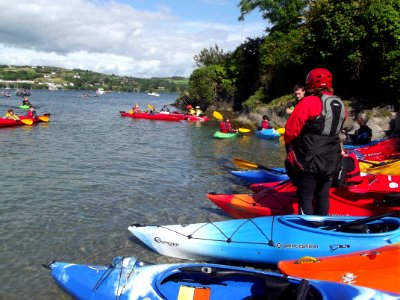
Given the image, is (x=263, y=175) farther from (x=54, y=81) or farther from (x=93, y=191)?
(x=54, y=81)

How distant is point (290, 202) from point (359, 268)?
2.39 meters

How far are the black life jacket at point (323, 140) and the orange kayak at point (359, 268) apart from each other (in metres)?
1.08

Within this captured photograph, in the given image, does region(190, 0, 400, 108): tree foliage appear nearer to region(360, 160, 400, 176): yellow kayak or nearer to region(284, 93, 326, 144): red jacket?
region(360, 160, 400, 176): yellow kayak

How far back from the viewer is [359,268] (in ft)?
12.9

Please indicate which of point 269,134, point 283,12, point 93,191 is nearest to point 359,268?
point 93,191

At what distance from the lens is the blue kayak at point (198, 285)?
3174 mm

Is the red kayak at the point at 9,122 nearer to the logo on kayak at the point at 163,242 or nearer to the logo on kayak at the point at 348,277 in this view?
the logo on kayak at the point at 163,242

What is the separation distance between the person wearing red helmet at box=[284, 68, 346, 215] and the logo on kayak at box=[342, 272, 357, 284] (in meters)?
1.27

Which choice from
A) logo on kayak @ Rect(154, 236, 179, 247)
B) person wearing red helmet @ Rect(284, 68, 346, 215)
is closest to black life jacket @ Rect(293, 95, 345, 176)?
person wearing red helmet @ Rect(284, 68, 346, 215)

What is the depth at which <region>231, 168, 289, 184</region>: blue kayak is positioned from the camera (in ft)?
29.0

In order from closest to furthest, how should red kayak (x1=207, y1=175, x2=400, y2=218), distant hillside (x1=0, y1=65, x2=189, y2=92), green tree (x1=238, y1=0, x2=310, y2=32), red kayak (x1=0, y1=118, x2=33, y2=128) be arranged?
red kayak (x1=207, y1=175, x2=400, y2=218), red kayak (x1=0, y1=118, x2=33, y2=128), green tree (x1=238, y1=0, x2=310, y2=32), distant hillside (x1=0, y1=65, x2=189, y2=92)

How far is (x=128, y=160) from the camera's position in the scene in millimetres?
12461

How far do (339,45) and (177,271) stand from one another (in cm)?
1748

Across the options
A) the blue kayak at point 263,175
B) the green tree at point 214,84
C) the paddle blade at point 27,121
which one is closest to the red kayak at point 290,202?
the blue kayak at point 263,175
